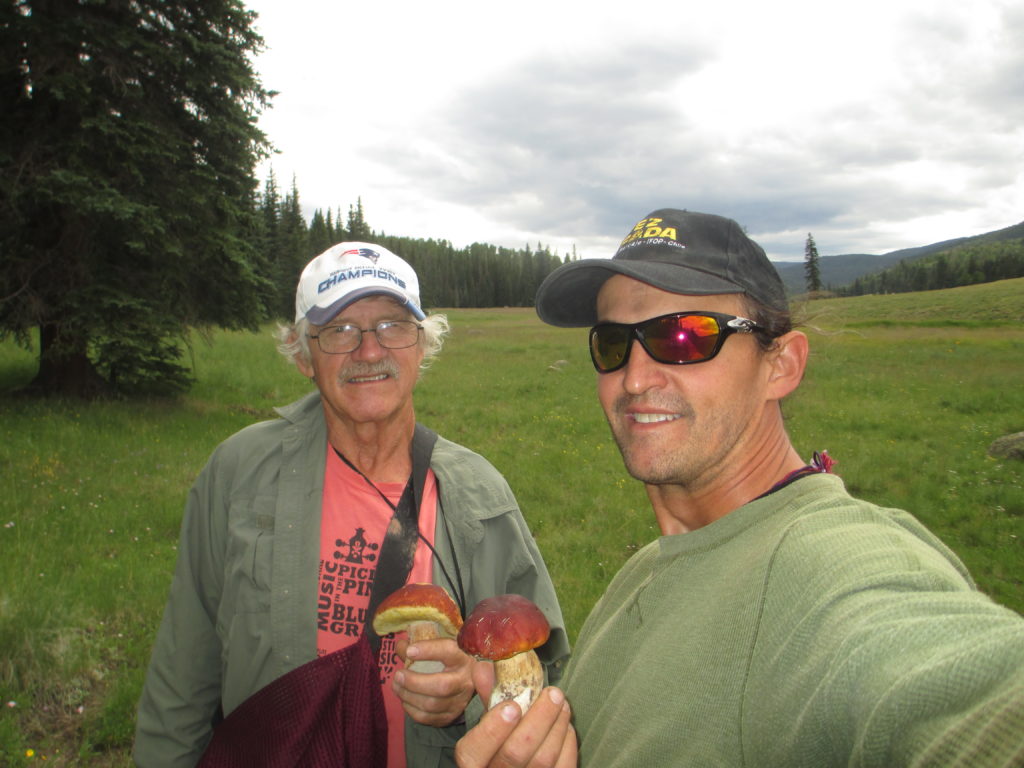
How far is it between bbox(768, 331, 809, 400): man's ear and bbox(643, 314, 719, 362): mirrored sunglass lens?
0.25 m

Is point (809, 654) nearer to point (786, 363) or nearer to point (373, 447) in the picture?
point (786, 363)

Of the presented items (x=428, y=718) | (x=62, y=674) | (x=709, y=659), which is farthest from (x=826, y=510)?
A: (x=62, y=674)

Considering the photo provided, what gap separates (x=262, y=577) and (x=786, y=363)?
2.17 metres

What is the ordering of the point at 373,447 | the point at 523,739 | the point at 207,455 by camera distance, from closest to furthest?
the point at 523,739 < the point at 373,447 < the point at 207,455

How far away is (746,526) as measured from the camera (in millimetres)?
1460

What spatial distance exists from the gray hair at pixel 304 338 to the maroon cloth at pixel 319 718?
5.05 ft

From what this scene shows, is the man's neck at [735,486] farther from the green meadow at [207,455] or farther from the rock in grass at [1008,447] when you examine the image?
the rock in grass at [1008,447]

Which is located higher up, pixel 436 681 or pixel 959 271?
pixel 959 271

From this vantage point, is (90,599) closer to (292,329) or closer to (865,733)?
(292,329)

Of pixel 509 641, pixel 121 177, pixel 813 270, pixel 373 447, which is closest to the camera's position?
pixel 509 641

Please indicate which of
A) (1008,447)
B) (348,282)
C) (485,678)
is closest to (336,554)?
(485,678)

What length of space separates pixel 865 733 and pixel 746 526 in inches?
24.4

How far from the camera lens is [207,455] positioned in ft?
29.8

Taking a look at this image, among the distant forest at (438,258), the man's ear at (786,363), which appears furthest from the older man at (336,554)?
the distant forest at (438,258)
